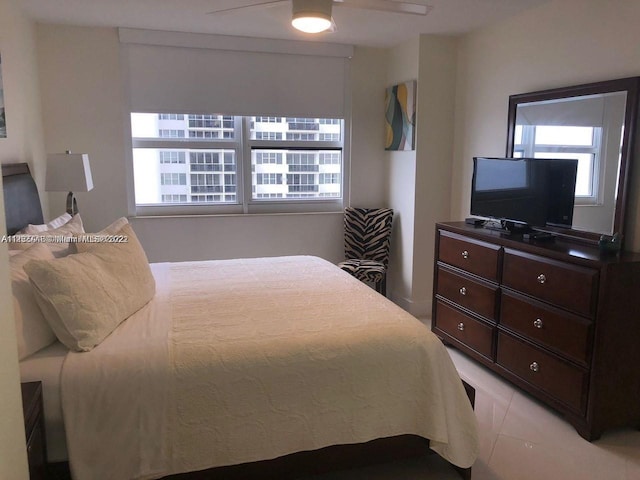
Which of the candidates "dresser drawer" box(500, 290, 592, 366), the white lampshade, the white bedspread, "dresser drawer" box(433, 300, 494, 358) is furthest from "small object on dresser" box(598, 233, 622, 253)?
the white lampshade

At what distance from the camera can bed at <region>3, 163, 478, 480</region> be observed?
1.78m

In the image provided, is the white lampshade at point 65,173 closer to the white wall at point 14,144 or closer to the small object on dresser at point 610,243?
the white wall at point 14,144

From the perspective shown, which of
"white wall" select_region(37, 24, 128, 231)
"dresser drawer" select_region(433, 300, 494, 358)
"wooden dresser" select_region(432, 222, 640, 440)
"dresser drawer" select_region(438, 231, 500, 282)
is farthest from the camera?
"white wall" select_region(37, 24, 128, 231)

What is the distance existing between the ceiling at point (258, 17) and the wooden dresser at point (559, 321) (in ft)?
5.01

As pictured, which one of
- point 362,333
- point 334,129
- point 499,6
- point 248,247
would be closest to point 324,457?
point 362,333

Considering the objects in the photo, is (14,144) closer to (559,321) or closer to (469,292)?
(469,292)

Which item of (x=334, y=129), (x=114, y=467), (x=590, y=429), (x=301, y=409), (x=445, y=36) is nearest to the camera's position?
(x=114, y=467)

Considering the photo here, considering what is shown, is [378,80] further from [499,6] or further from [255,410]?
[255,410]

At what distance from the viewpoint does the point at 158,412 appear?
1803 mm

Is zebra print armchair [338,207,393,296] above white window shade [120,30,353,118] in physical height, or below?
below

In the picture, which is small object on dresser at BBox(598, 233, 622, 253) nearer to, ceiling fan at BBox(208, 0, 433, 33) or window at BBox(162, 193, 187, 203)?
ceiling fan at BBox(208, 0, 433, 33)

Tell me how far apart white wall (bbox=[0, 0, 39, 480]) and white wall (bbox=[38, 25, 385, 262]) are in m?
0.20

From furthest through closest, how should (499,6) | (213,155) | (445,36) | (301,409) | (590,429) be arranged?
(213,155)
(445,36)
(499,6)
(590,429)
(301,409)

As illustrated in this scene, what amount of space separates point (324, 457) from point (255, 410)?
377 mm
